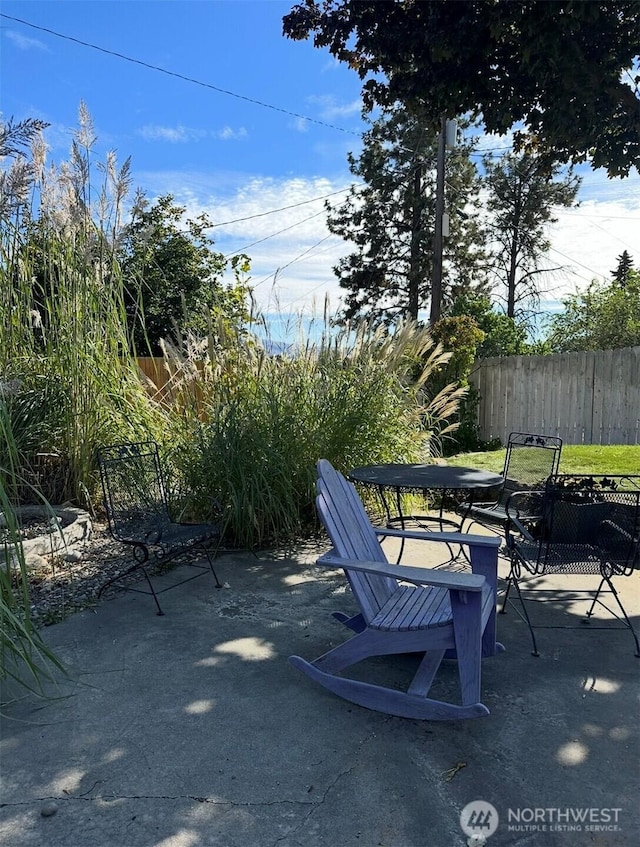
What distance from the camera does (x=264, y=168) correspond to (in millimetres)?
9781

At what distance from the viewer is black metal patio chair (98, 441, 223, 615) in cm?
374

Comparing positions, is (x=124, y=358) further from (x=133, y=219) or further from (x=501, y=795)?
(x=501, y=795)

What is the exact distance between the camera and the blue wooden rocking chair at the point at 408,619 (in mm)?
2146

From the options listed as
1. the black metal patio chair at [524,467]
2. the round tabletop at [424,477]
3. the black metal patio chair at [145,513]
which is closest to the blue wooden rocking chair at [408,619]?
the round tabletop at [424,477]

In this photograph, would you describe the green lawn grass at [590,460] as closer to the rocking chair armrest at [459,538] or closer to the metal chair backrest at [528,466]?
the metal chair backrest at [528,466]

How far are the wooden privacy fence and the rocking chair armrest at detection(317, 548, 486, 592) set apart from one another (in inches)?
276

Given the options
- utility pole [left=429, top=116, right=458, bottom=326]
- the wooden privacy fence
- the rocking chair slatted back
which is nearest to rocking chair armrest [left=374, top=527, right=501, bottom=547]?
the rocking chair slatted back

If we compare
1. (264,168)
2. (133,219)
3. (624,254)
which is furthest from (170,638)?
(624,254)

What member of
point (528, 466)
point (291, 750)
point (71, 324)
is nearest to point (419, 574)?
point (291, 750)

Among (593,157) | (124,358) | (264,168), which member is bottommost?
(124,358)

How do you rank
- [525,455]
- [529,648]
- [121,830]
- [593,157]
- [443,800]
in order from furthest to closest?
1. [525,455]
2. [593,157]
3. [529,648]
4. [443,800]
5. [121,830]

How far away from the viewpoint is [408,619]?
7.70 ft

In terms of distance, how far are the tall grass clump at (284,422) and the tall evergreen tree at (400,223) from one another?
1458 cm

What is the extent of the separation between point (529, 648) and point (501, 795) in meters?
1.15
